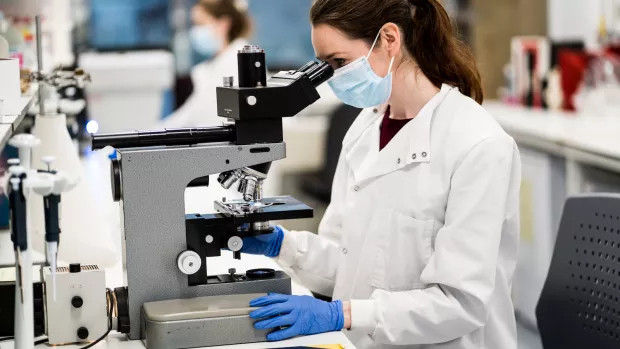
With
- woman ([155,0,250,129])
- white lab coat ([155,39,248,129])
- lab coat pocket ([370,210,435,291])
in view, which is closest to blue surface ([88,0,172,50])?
woman ([155,0,250,129])

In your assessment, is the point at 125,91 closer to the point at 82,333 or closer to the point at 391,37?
the point at 391,37

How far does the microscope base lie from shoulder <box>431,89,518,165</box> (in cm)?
52

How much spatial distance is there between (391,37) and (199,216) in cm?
55

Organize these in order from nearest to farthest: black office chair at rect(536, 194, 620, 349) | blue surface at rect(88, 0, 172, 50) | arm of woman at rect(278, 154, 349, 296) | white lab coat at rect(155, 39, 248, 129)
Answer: black office chair at rect(536, 194, 620, 349)
arm of woman at rect(278, 154, 349, 296)
white lab coat at rect(155, 39, 248, 129)
blue surface at rect(88, 0, 172, 50)

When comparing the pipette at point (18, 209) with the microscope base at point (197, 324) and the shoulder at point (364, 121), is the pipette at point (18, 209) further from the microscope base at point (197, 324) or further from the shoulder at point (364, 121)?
the shoulder at point (364, 121)

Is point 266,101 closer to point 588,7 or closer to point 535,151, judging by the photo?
point 535,151

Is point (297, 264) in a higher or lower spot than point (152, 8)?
lower

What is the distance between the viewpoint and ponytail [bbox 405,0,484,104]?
1.81 m

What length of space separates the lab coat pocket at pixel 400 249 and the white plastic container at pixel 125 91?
2892 millimetres

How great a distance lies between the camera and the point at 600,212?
1.86 meters

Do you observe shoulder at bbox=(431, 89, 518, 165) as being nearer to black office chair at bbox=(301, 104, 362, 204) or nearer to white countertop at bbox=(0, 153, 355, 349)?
white countertop at bbox=(0, 153, 355, 349)

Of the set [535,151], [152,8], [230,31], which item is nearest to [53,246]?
[535,151]

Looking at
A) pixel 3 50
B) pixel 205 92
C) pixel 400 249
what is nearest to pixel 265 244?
pixel 400 249

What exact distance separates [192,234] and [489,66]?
3.93 m
